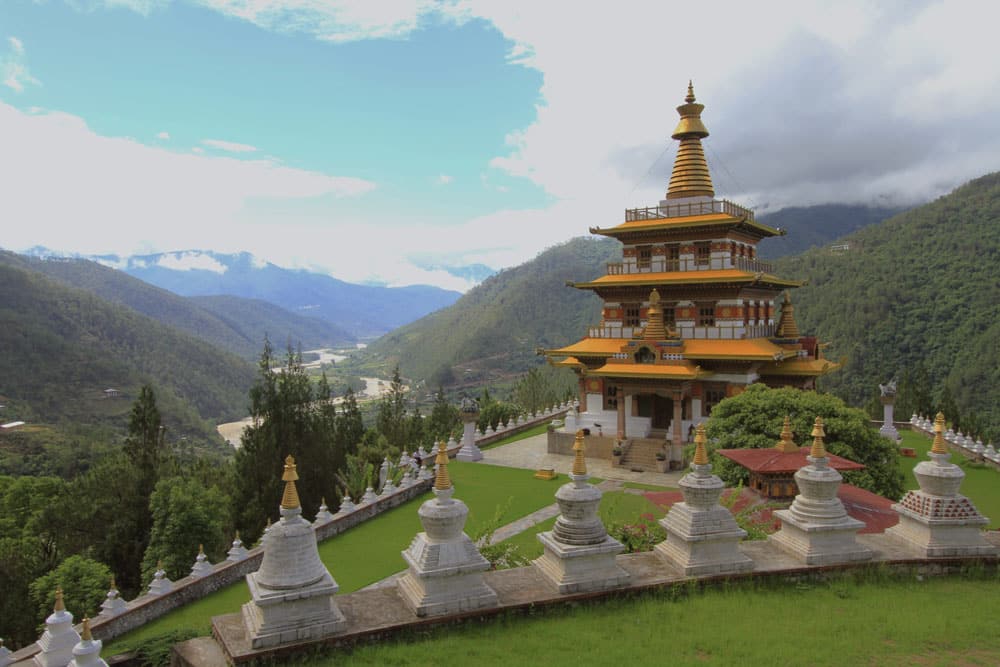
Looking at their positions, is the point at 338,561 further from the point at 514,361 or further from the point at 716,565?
the point at 514,361

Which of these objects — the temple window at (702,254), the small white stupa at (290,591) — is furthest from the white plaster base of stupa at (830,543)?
the temple window at (702,254)

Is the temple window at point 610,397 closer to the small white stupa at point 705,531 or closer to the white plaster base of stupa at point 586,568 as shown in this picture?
the small white stupa at point 705,531

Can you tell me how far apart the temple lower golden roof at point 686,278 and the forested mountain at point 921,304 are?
36687 mm

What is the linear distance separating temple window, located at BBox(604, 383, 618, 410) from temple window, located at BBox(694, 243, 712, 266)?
6468mm

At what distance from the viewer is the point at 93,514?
2098 cm

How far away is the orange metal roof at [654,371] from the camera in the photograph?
23609mm

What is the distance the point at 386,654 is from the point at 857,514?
8.52 m

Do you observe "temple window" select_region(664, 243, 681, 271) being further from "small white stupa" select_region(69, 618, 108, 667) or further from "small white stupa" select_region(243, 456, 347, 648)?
"small white stupa" select_region(69, 618, 108, 667)

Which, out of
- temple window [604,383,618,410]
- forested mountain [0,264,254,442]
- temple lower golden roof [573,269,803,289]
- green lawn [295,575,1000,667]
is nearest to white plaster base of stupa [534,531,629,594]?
green lawn [295,575,1000,667]

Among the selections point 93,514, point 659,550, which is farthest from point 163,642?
point 93,514

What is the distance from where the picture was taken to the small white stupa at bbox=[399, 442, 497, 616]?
6.30 meters

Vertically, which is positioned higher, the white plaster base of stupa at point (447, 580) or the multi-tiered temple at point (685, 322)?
A: the multi-tiered temple at point (685, 322)

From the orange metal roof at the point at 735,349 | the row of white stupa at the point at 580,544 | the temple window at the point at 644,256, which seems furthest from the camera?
the temple window at the point at 644,256

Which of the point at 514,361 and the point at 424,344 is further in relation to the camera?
the point at 424,344
